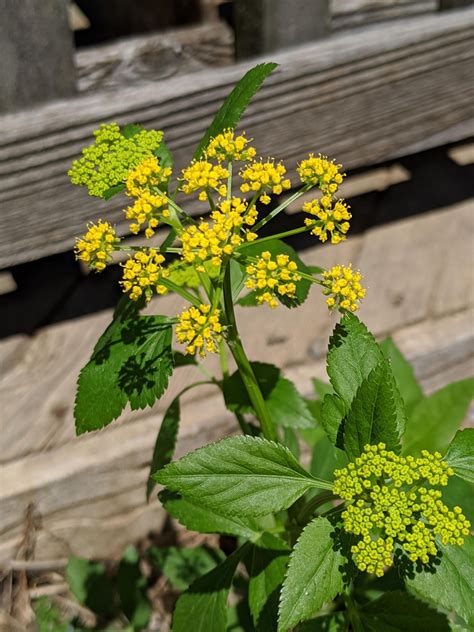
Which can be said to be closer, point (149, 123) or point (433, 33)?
point (149, 123)

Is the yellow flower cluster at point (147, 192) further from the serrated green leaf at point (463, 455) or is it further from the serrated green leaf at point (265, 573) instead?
the serrated green leaf at point (265, 573)

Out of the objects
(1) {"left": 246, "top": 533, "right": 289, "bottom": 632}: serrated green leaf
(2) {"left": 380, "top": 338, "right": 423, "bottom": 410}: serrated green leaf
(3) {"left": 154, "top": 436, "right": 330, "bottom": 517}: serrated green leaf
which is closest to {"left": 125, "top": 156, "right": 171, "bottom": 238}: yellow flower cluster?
(3) {"left": 154, "top": 436, "right": 330, "bottom": 517}: serrated green leaf

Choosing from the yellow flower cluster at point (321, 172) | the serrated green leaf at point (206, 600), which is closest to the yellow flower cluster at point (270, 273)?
the yellow flower cluster at point (321, 172)

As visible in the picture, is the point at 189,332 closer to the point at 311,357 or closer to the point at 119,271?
the point at 119,271

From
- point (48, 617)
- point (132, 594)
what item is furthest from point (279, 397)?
point (48, 617)

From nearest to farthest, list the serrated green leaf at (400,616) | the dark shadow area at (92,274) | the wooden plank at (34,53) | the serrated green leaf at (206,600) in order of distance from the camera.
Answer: the serrated green leaf at (400,616) → the serrated green leaf at (206,600) → the wooden plank at (34,53) → the dark shadow area at (92,274)

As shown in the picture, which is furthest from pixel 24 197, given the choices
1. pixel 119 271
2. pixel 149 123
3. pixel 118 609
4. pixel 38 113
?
pixel 118 609
